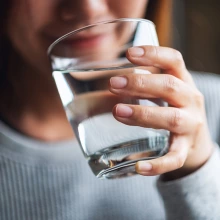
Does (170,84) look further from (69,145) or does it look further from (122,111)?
(69,145)

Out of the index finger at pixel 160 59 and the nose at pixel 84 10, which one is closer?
the index finger at pixel 160 59

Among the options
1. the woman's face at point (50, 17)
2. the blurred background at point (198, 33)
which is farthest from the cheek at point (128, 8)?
the blurred background at point (198, 33)

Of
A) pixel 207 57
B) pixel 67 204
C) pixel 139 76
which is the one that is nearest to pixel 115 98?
pixel 139 76

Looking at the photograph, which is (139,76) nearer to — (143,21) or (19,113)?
(143,21)

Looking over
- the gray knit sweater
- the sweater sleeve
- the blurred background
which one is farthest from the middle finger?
the blurred background

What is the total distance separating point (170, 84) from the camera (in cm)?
36

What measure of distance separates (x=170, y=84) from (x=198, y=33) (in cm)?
65

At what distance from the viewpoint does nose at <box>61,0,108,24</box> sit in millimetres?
454

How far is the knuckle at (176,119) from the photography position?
0.36m

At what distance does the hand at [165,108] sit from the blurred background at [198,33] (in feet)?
1.64

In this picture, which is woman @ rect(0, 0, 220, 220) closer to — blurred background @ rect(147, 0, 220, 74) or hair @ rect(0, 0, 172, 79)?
hair @ rect(0, 0, 172, 79)

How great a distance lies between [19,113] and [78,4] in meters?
0.23

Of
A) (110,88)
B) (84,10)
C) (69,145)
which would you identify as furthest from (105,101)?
(69,145)

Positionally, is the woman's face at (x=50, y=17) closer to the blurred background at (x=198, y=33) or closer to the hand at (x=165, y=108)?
the hand at (x=165, y=108)
